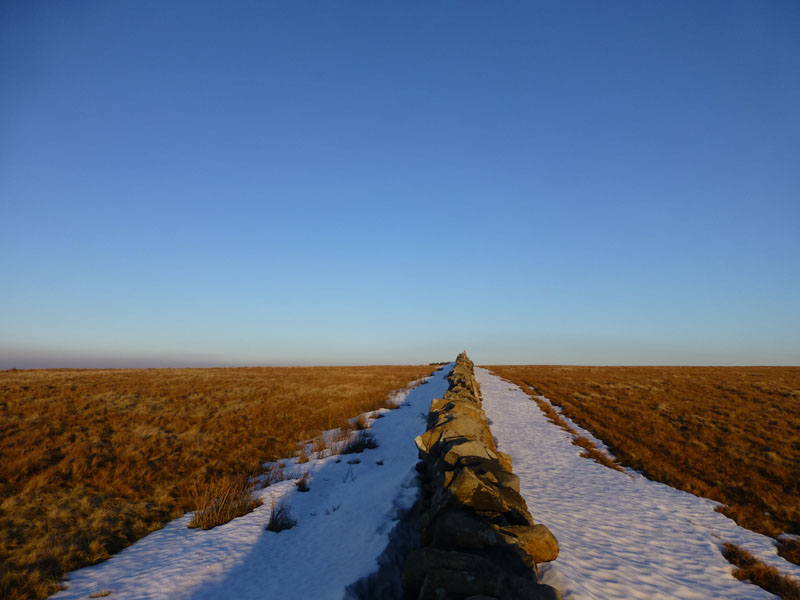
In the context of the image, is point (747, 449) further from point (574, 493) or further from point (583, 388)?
point (583, 388)

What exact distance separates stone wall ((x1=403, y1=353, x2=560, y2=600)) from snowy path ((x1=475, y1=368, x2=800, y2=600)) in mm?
709

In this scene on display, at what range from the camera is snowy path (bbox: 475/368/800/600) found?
4617 mm

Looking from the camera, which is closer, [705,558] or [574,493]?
[705,558]

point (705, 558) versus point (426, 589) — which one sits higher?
point (426, 589)

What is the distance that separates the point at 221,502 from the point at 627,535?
7.52 m

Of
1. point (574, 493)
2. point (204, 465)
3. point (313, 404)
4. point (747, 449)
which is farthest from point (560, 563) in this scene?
point (313, 404)

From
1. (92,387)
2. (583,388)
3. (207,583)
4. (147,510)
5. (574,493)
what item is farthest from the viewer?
(583,388)

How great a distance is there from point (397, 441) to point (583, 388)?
22.3m

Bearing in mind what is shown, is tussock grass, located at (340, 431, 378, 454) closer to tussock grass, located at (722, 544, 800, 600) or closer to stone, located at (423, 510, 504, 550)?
stone, located at (423, 510, 504, 550)

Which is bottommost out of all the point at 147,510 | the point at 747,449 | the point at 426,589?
the point at 747,449

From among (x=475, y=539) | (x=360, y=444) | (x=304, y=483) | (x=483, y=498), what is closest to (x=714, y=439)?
(x=360, y=444)

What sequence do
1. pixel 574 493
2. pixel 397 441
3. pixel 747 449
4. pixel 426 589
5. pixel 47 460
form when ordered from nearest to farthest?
1. pixel 426 589
2. pixel 574 493
3. pixel 47 460
4. pixel 397 441
5. pixel 747 449

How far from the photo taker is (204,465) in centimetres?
896

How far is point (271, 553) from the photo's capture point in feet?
17.0
